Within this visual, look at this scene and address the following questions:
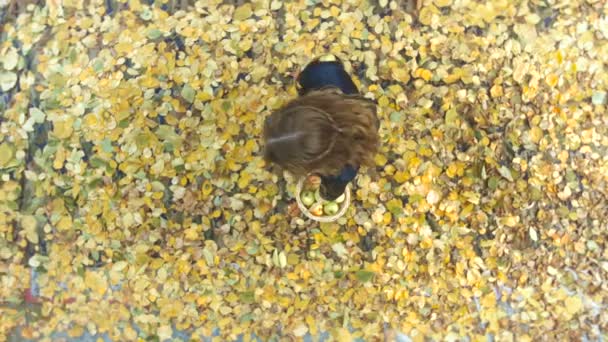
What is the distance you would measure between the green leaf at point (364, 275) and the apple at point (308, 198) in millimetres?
322

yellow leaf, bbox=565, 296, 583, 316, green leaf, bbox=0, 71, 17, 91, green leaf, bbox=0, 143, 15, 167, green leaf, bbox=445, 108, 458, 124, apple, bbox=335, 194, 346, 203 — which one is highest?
green leaf, bbox=0, 71, 17, 91

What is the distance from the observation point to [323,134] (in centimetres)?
142

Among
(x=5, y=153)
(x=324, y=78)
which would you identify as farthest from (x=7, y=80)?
(x=324, y=78)

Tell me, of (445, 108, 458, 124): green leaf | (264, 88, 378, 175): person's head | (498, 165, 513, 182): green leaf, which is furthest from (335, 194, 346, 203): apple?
(498, 165, 513, 182): green leaf

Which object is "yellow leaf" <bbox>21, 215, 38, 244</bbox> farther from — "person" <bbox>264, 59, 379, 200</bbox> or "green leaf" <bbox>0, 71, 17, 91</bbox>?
"person" <bbox>264, 59, 379, 200</bbox>

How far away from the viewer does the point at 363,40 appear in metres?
2.09

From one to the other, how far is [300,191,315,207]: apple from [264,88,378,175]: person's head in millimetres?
457

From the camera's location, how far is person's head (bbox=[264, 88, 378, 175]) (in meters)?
1.42

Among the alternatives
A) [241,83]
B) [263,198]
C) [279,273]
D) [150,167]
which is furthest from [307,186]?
[150,167]

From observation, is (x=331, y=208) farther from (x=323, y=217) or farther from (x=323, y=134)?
(x=323, y=134)

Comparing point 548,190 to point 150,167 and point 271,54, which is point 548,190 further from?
point 150,167

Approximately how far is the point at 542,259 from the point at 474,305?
0.32 m

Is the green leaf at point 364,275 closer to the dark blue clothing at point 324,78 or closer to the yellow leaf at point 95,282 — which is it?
the dark blue clothing at point 324,78

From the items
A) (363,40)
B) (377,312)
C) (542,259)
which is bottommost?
(377,312)
